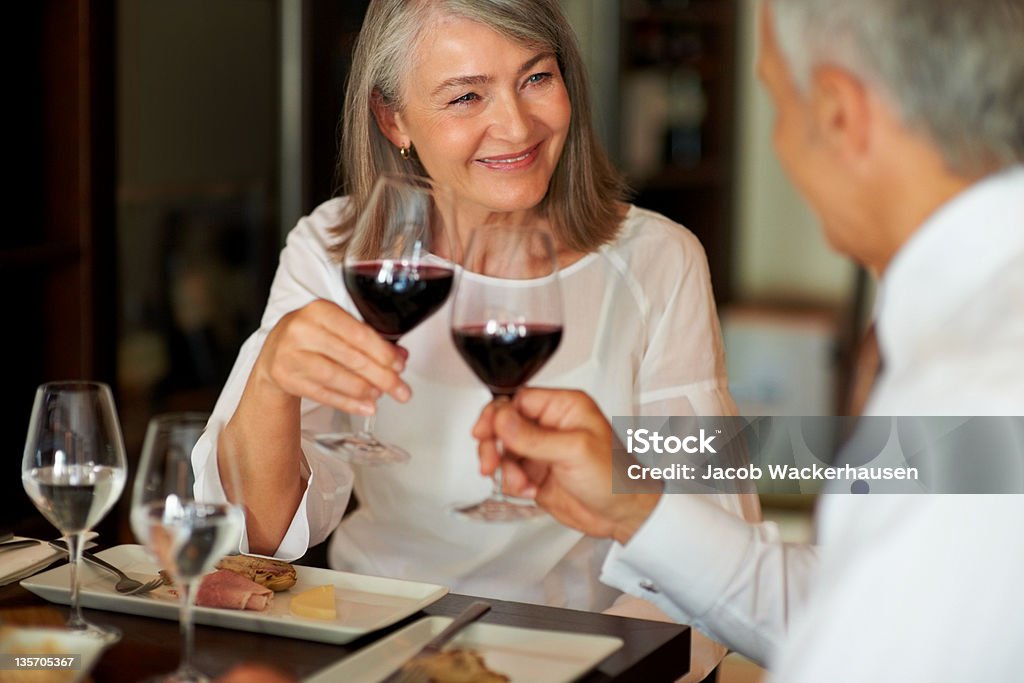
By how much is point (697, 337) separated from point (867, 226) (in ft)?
2.93

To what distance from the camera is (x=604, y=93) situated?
14.3 feet

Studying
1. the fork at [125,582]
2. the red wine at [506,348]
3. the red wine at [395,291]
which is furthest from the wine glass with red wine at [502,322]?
the fork at [125,582]

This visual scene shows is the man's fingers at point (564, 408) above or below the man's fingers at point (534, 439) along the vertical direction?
Answer: above

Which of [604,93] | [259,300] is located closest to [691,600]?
[259,300]

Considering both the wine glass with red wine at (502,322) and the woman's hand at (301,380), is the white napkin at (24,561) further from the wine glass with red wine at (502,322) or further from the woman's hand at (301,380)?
the wine glass with red wine at (502,322)

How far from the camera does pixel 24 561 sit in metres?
1.38

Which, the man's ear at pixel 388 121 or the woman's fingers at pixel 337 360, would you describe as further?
the man's ear at pixel 388 121

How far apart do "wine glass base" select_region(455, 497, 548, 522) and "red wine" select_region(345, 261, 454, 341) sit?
22 cm

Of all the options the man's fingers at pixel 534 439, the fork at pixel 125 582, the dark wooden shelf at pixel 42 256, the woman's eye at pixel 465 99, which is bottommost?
the fork at pixel 125 582

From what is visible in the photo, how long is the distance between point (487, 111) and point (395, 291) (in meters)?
0.52

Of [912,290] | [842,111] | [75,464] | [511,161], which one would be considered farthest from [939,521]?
A: [511,161]

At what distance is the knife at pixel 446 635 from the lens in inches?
43.1

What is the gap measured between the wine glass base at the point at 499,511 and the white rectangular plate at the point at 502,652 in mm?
106

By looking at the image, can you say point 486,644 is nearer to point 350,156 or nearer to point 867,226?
point 867,226
